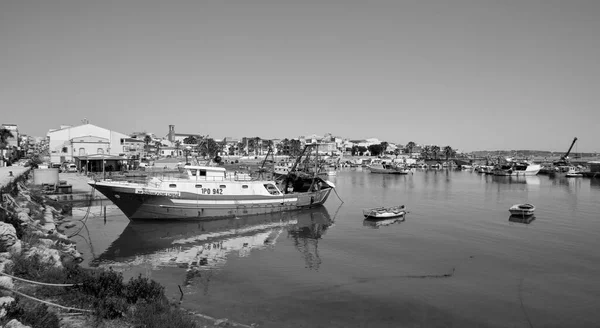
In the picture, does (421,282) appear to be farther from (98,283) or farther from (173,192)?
(173,192)

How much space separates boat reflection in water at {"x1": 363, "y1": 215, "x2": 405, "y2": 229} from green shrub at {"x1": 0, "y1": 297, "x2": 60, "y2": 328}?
29500 millimetres

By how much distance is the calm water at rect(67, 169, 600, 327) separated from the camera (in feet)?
54.9

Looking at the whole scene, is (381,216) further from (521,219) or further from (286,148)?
(286,148)

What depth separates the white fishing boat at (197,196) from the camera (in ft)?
115

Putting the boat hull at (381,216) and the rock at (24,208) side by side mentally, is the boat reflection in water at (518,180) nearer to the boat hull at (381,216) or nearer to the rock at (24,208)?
the boat hull at (381,216)

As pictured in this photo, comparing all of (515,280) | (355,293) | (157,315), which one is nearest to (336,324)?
A: (355,293)

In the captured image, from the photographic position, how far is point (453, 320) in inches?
635

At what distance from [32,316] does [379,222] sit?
32.3 metres

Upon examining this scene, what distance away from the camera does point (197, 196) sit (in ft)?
122

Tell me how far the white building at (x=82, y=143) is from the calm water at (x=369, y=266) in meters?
53.3

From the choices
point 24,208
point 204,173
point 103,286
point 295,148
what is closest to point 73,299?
point 103,286

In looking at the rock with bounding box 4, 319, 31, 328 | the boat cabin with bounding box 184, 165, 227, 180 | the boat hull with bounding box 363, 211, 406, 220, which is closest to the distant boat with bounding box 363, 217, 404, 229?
the boat hull with bounding box 363, 211, 406, 220

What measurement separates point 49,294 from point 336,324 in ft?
35.2

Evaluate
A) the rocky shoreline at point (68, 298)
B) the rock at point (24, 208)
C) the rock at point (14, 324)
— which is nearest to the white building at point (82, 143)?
the rock at point (24, 208)
